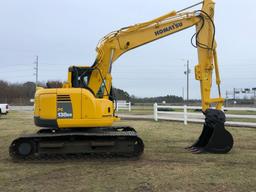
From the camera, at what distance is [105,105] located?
31.0 feet

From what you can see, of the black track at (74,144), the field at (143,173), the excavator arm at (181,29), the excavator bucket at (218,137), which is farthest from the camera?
the excavator arm at (181,29)

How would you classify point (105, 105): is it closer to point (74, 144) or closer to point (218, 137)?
point (74, 144)

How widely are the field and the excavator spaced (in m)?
0.37

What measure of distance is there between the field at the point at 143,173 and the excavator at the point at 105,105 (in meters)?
0.37

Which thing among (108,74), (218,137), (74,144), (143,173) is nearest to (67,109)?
(74,144)

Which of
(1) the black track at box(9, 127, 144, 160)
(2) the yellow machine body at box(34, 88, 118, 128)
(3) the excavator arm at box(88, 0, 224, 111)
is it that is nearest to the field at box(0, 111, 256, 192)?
(1) the black track at box(9, 127, 144, 160)

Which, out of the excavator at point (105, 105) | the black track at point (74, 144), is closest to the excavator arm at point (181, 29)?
the excavator at point (105, 105)

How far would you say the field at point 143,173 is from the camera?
21.5 ft

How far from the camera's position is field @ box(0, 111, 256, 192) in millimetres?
6555

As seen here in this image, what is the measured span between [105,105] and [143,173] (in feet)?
8.30

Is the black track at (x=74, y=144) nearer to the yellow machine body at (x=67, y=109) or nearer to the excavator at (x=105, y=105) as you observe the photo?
the excavator at (x=105, y=105)

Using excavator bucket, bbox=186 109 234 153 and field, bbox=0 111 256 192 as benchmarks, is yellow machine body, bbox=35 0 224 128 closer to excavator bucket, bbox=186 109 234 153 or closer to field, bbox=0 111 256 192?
excavator bucket, bbox=186 109 234 153

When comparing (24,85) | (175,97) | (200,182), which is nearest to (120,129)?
(200,182)

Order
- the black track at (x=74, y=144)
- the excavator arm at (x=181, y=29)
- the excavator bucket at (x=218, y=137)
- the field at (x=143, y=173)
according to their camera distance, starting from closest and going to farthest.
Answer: the field at (x=143, y=173), the black track at (x=74, y=144), the excavator bucket at (x=218, y=137), the excavator arm at (x=181, y=29)
